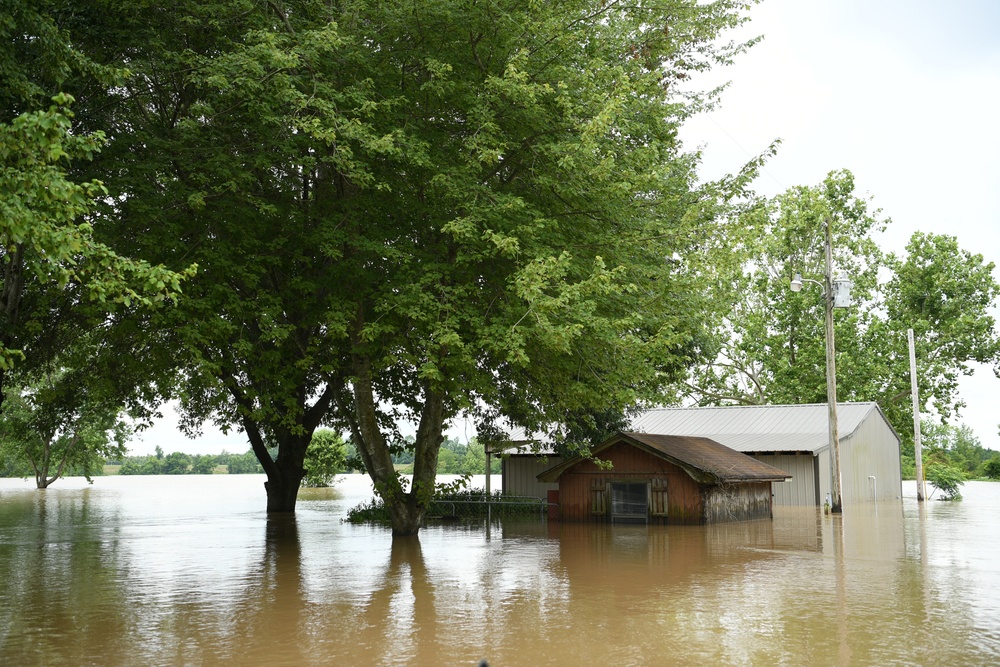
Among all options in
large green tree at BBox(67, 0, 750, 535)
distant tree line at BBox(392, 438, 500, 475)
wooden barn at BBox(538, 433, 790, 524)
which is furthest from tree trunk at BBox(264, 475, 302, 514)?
distant tree line at BBox(392, 438, 500, 475)

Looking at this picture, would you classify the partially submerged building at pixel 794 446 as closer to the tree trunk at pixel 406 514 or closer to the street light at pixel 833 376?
the street light at pixel 833 376

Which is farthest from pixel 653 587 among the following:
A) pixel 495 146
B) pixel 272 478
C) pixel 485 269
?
pixel 272 478

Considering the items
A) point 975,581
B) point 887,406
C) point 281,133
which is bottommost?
point 975,581

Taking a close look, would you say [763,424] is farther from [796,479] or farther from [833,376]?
[833,376]

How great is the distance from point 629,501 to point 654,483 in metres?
1.10

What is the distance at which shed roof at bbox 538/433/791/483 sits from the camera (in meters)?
28.5

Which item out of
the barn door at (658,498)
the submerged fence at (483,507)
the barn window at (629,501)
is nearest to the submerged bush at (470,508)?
the submerged fence at (483,507)

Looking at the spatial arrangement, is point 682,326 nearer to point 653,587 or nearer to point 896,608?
point 653,587

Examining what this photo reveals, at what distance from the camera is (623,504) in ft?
100.0

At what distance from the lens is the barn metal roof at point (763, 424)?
41250mm

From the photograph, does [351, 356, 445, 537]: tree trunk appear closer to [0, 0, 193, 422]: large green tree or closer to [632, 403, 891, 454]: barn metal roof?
[0, 0, 193, 422]: large green tree

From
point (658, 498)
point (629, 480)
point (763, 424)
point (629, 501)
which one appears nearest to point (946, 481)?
point (763, 424)

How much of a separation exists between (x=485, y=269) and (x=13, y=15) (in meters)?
10.9

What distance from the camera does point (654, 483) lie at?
1177 inches
